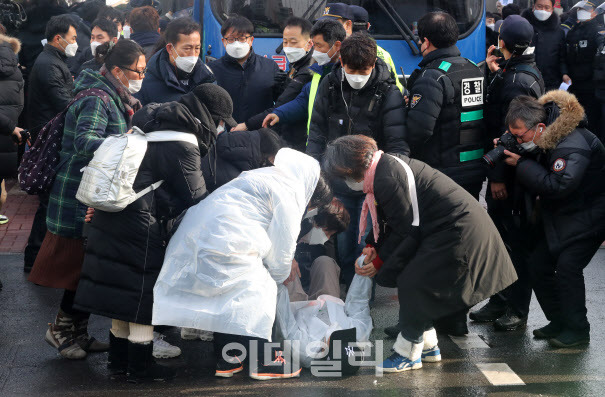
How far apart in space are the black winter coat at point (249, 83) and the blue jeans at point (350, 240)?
59.3 inches

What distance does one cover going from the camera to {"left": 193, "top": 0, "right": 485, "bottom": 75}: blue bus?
866 cm

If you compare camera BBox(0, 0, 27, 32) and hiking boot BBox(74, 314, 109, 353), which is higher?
camera BBox(0, 0, 27, 32)

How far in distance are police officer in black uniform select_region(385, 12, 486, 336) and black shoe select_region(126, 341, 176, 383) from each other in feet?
5.44

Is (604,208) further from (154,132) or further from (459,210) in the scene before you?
(154,132)

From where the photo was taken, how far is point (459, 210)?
4.80 metres

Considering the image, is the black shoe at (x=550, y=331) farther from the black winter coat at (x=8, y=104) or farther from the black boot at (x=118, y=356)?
the black winter coat at (x=8, y=104)

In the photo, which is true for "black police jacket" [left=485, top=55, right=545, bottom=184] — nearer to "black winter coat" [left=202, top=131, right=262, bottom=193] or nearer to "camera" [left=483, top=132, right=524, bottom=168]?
"camera" [left=483, top=132, right=524, bottom=168]

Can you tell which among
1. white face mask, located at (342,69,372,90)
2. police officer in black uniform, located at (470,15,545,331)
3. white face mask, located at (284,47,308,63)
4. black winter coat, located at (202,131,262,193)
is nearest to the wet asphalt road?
police officer in black uniform, located at (470,15,545,331)

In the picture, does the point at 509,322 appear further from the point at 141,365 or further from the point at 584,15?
the point at 584,15

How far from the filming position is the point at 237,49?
727 centimetres

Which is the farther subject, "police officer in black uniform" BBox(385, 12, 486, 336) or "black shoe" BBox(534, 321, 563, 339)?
"police officer in black uniform" BBox(385, 12, 486, 336)

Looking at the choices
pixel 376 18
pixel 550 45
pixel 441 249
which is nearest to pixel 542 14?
pixel 550 45

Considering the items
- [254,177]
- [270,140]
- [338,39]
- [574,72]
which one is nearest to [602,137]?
[574,72]

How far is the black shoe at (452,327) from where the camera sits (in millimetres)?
5695
